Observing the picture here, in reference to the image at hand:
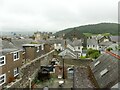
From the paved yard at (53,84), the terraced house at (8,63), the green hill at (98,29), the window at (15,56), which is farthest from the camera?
the green hill at (98,29)

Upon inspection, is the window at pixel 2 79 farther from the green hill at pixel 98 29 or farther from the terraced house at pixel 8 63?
the green hill at pixel 98 29

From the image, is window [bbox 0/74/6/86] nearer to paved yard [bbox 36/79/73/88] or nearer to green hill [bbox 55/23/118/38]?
paved yard [bbox 36/79/73/88]

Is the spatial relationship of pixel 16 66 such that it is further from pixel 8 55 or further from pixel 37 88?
pixel 37 88

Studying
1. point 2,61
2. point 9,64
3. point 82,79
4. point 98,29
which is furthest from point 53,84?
point 98,29

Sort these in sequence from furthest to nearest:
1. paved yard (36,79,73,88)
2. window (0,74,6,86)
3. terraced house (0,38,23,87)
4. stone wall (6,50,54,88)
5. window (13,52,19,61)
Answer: window (13,52,19,61) → paved yard (36,79,73,88) → terraced house (0,38,23,87) → window (0,74,6,86) → stone wall (6,50,54,88)

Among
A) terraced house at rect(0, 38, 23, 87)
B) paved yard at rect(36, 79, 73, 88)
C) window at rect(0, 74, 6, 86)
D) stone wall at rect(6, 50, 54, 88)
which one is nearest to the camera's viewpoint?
stone wall at rect(6, 50, 54, 88)

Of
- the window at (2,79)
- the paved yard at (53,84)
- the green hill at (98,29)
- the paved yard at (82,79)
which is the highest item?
the green hill at (98,29)

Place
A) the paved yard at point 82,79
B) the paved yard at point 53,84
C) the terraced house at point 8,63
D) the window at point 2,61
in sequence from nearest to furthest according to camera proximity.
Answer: the paved yard at point 82,79 → the window at point 2,61 → the terraced house at point 8,63 → the paved yard at point 53,84

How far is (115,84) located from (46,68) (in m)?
13.0

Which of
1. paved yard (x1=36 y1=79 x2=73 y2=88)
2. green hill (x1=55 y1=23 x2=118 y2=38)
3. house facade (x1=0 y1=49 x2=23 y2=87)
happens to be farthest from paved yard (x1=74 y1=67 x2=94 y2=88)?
green hill (x1=55 y1=23 x2=118 y2=38)

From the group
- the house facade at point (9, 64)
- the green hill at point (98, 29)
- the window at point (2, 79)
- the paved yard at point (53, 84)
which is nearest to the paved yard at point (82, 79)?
the paved yard at point (53, 84)

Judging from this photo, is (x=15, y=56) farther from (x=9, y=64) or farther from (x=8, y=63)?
(x=8, y=63)

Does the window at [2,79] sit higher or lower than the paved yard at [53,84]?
higher

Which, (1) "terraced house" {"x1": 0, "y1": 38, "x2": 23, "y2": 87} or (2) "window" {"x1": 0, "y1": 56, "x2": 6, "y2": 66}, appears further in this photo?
(1) "terraced house" {"x1": 0, "y1": 38, "x2": 23, "y2": 87}
